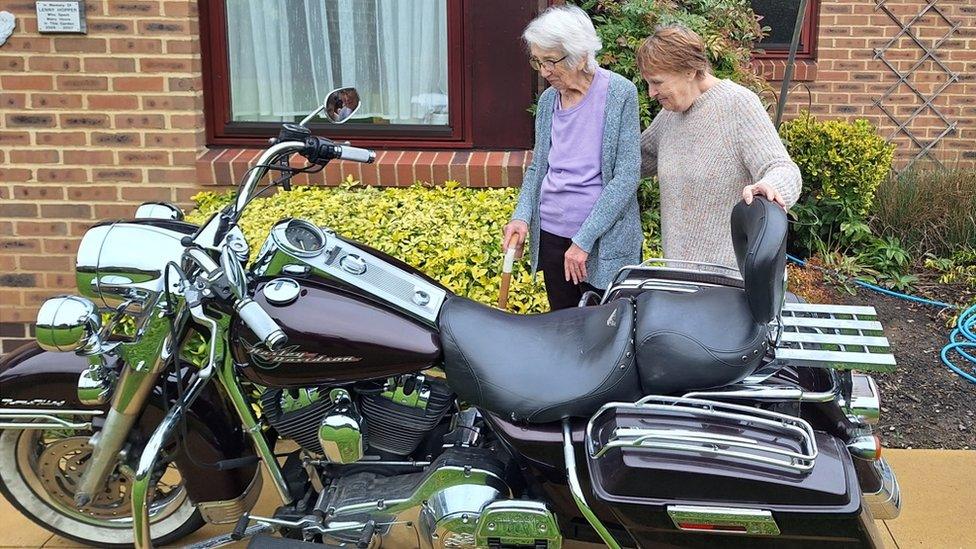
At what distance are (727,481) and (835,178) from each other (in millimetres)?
3608

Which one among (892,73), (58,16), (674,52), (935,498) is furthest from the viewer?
(892,73)

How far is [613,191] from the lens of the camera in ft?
10.3

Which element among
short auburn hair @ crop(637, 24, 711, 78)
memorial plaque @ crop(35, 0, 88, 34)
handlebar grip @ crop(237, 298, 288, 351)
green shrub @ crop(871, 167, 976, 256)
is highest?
memorial plaque @ crop(35, 0, 88, 34)

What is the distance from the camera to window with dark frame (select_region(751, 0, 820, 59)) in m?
6.38

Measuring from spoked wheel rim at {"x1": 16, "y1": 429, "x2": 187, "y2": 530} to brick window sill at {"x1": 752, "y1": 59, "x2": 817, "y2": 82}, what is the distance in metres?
4.88

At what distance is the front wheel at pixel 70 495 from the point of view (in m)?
2.89

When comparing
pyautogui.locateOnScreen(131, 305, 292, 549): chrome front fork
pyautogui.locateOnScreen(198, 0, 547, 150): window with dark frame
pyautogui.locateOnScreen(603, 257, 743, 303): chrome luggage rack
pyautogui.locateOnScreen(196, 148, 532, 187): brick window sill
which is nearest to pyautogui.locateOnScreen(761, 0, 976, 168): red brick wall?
pyautogui.locateOnScreen(198, 0, 547, 150): window with dark frame

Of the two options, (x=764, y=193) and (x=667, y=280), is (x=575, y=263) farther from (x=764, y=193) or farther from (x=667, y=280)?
(x=764, y=193)

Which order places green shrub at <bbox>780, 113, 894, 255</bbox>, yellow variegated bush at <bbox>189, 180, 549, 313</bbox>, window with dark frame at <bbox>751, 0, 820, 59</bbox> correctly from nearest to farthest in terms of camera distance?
yellow variegated bush at <bbox>189, 180, 549, 313</bbox> < green shrub at <bbox>780, 113, 894, 255</bbox> < window with dark frame at <bbox>751, 0, 820, 59</bbox>

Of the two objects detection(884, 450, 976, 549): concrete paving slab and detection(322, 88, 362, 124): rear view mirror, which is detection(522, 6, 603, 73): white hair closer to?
detection(322, 88, 362, 124): rear view mirror

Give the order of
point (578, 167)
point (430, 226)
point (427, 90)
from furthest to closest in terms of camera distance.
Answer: point (427, 90) → point (430, 226) → point (578, 167)

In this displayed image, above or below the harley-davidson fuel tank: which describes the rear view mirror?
above

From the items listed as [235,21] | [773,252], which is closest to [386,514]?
[773,252]

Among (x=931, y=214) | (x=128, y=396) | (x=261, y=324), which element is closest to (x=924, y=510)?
(x=261, y=324)
